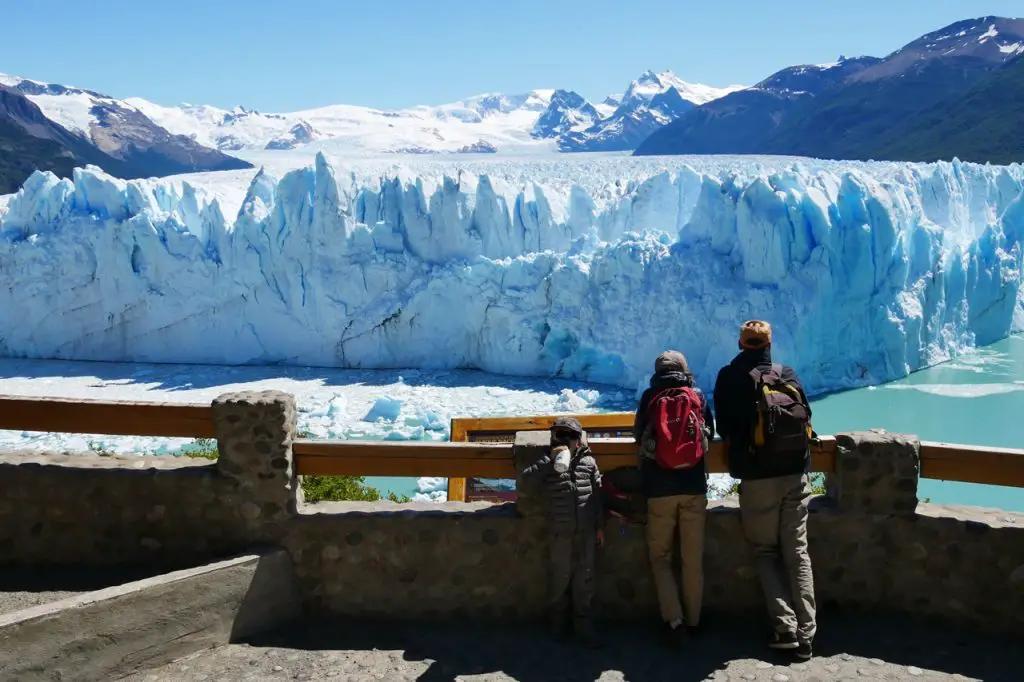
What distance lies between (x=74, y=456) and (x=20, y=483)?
24cm

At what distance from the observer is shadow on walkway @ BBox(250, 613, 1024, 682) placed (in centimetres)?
280

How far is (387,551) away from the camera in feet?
10.4

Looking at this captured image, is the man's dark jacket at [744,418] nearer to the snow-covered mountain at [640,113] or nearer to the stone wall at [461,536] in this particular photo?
the stone wall at [461,536]

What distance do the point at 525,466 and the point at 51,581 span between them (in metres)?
1.98

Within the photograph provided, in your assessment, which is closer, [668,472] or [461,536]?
[668,472]

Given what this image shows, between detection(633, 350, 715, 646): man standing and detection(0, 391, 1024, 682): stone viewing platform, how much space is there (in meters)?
0.14

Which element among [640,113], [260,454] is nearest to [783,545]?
[260,454]

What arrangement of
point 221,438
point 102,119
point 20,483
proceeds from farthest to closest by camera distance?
1. point 102,119
2. point 20,483
3. point 221,438

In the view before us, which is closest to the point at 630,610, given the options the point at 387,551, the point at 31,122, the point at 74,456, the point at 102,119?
the point at 387,551

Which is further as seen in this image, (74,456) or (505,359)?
(505,359)

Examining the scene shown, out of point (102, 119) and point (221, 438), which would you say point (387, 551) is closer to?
point (221, 438)

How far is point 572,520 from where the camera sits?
9.61ft

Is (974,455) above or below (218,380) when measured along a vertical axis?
above

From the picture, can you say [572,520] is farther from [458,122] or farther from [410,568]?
[458,122]
